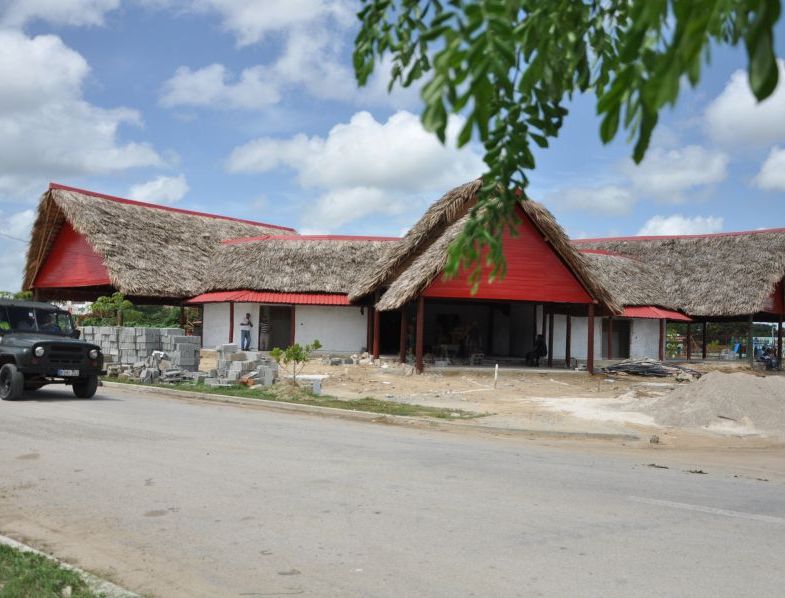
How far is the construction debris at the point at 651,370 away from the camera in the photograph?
27234mm

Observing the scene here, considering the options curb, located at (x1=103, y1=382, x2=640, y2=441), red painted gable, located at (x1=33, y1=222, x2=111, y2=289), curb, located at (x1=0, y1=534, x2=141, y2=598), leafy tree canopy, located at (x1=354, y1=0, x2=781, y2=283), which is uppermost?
red painted gable, located at (x1=33, y1=222, x2=111, y2=289)

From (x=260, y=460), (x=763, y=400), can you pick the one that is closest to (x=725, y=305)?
(x=763, y=400)

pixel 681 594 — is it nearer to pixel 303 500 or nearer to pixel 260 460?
pixel 303 500

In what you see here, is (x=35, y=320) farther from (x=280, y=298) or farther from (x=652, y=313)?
(x=652, y=313)

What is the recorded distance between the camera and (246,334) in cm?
3297

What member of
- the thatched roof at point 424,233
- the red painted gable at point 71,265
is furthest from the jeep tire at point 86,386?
the red painted gable at point 71,265

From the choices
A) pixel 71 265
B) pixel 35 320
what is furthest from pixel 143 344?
pixel 71 265

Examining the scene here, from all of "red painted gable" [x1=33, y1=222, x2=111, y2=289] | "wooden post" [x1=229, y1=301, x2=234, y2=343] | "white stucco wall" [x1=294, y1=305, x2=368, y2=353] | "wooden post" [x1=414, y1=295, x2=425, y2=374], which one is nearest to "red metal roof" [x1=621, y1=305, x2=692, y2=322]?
"white stucco wall" [x1=294, y1=305, x2=368, y2=353]

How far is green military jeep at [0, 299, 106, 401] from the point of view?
16.0m

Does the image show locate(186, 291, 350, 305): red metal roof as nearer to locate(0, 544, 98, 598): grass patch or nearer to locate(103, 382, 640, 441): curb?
locate(103, 382, 640, 441): curb

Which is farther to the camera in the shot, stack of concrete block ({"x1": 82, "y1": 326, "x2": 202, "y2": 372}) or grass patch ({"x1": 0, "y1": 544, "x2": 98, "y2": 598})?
stack of concrete block ({"x1": 82, "y1": 326, "x2": 202, "y2": 372})

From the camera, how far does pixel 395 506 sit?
744cm

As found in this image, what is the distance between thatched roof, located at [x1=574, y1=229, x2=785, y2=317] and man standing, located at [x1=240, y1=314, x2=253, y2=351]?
1767 centimetres

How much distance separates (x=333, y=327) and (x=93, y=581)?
2937 centimetres
